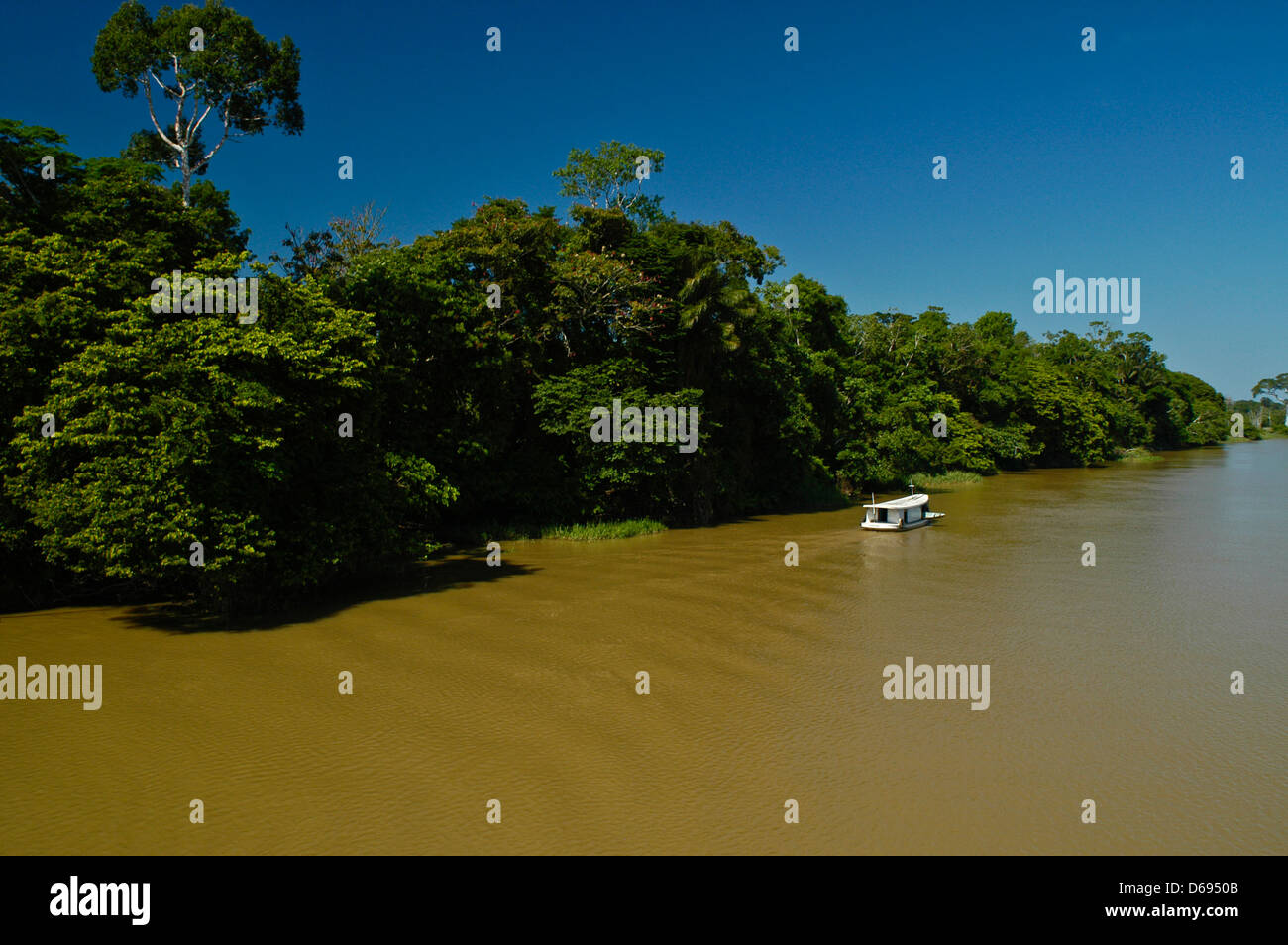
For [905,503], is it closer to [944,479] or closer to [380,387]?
[380,387]

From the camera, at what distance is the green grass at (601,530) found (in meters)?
24.6

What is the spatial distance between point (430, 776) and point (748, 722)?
3788 millimetres

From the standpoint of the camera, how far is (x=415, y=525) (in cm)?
2275

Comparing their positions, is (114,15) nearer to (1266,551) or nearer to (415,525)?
(415,525)

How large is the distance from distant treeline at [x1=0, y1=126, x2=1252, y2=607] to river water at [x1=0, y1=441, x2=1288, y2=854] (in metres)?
1.97

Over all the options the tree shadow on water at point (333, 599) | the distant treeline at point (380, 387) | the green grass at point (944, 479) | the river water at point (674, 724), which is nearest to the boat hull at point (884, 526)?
the distant treeline at point (380, 387)

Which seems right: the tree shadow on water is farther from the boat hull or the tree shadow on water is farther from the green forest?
the boat hull

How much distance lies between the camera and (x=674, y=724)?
9.08 meters

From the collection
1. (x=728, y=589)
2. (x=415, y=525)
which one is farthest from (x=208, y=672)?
(x=415, y=525)

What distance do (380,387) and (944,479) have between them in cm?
Result: 3853

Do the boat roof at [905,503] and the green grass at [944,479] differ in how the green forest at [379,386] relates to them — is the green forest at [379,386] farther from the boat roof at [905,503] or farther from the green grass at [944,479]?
the boat roof at [905,503]

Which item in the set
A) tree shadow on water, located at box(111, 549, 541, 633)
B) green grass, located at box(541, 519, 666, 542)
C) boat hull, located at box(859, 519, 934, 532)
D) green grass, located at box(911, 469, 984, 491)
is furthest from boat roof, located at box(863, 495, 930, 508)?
green grass, located at box(911, 469, 984, 491)

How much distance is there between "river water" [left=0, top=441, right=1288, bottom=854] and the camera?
664 centimetres
